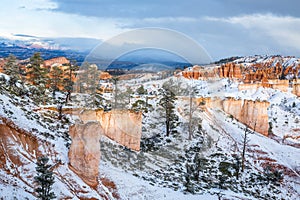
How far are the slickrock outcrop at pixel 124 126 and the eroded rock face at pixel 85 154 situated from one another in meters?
1.35

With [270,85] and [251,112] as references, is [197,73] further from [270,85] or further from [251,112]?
[270,85]

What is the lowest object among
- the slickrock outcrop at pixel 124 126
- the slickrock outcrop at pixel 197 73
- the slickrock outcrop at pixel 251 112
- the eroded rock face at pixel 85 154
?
the slickrock outcrop at pixel 251 112

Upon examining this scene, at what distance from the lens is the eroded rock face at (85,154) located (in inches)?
793

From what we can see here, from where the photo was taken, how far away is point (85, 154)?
808 inches

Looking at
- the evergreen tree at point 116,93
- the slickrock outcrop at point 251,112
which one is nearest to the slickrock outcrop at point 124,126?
the evergreen tree at point 116,93

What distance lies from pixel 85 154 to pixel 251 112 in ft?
141

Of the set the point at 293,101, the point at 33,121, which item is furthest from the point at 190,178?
the point at 293,101

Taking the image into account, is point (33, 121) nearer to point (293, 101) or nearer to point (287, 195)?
point (287, 195)

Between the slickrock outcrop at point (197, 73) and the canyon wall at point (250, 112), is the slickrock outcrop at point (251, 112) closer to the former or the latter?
the canyon wall at point (250, 112)

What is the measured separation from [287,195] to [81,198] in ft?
64.5

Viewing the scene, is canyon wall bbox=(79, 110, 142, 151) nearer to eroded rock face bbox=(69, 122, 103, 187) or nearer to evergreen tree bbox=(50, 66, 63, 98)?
eroded rock face bbox=(69, 122, 103, 187)

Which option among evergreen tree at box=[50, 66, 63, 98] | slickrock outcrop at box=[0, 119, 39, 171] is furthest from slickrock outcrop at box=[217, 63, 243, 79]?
slickrock outcrop at box=[0, 119, 39, 171]

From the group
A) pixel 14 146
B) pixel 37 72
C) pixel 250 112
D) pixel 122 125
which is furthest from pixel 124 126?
pixel 250 112

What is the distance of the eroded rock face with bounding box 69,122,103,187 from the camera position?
66.1 ft
